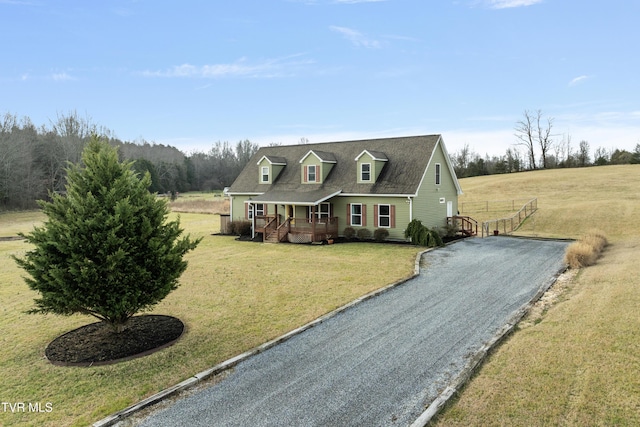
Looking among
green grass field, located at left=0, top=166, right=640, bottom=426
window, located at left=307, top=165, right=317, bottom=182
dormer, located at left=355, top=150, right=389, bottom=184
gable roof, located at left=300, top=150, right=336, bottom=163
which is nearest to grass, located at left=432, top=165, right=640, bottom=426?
green grass field, located at left=0, top=166, right=640, bottom=426

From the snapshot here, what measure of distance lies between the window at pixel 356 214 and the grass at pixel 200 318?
395 centimetres

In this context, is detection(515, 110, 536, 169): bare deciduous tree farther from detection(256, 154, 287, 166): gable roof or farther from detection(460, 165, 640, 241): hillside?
detection(256, 154, 287, 166): gable roof

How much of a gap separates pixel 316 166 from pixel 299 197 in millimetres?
3161

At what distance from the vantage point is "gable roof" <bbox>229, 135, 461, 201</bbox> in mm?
23203

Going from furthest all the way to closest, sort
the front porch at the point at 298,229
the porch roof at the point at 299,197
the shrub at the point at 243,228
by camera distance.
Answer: the shrub at the point at 243,228 < the front porch at the point at 298,229 < the porch roof at the point at 299,197

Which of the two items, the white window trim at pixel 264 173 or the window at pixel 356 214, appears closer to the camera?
the window at pixel 356 214

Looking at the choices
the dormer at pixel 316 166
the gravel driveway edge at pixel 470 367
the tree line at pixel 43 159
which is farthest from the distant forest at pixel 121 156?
the gravel driveway edge at pixel 470 367

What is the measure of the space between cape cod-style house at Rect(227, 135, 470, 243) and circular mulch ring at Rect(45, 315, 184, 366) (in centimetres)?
1377

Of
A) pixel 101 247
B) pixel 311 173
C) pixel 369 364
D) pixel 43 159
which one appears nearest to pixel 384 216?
pixel 311 173

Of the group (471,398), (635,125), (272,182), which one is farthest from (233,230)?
(635,125)

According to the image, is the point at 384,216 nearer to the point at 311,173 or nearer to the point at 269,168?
the point at 311,173

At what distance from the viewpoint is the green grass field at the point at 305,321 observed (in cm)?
550

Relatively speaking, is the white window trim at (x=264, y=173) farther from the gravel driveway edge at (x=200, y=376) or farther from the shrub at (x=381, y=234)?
the gravel driveway edge at (x=200, y=376)

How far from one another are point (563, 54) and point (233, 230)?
79.8 ft
